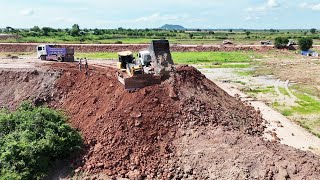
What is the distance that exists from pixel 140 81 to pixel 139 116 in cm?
317

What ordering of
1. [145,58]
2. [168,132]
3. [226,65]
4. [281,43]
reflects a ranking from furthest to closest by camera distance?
1. [281,43]
2. [226,65]
3. [145,58]
4. [168,132]

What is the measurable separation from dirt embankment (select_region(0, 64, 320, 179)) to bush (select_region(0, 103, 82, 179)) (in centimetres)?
99

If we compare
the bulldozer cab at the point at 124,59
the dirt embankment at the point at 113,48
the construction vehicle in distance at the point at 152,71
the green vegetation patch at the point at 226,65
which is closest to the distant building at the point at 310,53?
the dirt embankment at the point at 113,48

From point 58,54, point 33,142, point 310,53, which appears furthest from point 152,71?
point 310,53

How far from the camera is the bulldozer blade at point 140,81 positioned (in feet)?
70.7

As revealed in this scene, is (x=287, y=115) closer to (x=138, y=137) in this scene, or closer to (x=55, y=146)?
(x=138, y=137)

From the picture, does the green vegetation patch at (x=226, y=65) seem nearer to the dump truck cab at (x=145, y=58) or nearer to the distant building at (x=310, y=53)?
the distant building at (x=310, y=53)

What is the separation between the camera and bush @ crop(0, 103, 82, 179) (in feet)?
53.5

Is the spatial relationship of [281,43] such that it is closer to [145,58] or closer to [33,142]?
[145,58]

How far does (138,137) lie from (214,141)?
3822mm

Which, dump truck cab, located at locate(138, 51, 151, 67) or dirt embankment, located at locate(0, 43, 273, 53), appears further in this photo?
dirt embankment, located at locate(0, 43, 273, 53)

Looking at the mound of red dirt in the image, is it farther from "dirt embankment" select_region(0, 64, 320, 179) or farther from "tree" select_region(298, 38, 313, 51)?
"tree" select_region(298, 38, 313, 51)

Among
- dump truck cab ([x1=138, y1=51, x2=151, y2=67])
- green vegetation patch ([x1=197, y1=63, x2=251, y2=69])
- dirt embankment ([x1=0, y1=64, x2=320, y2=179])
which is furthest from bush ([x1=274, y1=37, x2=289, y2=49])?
dirt embankment ([x1=0, y1=64, x2=320, y2=179])

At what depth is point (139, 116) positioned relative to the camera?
1927 centimetres
